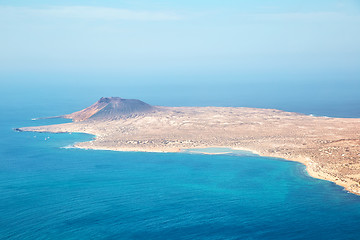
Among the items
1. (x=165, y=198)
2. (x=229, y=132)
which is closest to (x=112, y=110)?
(x=229, y=132)

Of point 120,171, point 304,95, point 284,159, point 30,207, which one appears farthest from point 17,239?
point 304,95

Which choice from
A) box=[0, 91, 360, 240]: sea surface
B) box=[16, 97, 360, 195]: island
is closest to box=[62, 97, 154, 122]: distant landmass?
box=[16, 97, 360, 195]: island

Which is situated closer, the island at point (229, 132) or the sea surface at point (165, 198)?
the sea surface at point (165, 198)

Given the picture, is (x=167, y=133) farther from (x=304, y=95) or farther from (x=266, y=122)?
(x=304, y=95)

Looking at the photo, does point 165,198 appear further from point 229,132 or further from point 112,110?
point 112,110

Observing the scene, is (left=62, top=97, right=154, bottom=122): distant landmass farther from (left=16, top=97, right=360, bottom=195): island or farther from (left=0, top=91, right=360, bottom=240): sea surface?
(left=0, top=91, right=360, bottom=240): sea surface

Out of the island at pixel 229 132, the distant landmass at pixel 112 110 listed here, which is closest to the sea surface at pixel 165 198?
the island at pixel 229 132

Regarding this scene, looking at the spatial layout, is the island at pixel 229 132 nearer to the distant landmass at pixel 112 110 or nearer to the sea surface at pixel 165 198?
the distant landmass at pixel 112 110
